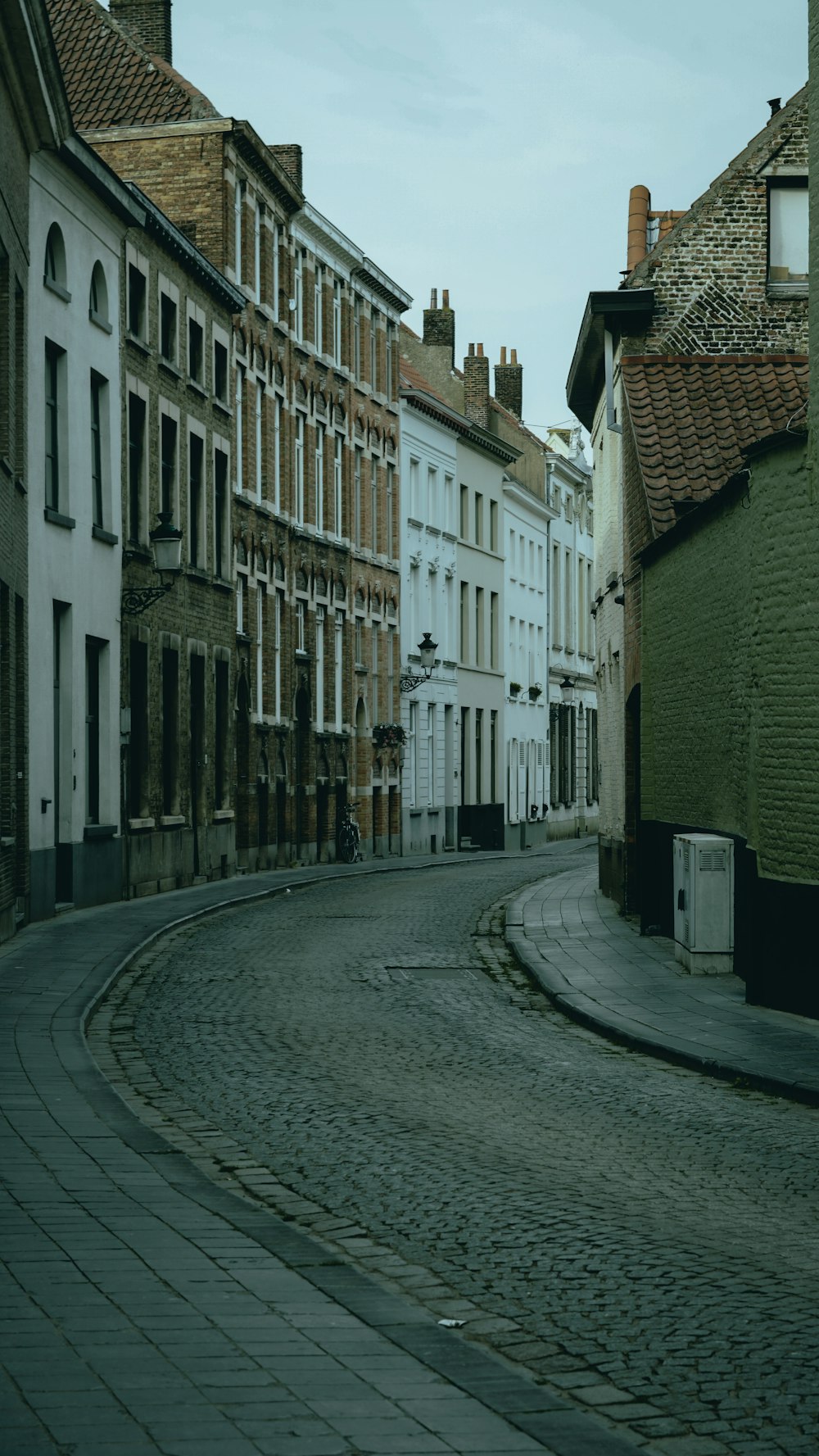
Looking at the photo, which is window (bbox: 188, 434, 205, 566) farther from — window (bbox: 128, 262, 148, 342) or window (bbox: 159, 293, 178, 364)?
window (bbox: 128, 262, 148, 342)

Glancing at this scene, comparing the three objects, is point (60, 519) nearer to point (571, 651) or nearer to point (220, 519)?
point (220, 519)

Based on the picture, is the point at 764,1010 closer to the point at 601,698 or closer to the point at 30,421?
the point at 30,421

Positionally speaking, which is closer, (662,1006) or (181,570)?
(662,1006)

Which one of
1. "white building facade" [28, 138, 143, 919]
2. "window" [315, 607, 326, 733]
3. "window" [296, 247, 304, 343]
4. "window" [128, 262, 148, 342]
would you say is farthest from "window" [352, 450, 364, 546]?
"white building facade" [28, 138, 143, 919]

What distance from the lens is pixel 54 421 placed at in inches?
942

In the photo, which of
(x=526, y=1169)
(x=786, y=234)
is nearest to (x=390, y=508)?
(x=786, y=234)

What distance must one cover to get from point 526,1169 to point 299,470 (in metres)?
34.4

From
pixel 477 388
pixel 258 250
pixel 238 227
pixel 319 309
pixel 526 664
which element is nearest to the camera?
pixel 238 227

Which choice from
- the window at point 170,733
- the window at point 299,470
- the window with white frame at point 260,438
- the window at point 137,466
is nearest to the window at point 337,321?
the window at point 299,470

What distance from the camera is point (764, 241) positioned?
2612 centimetres

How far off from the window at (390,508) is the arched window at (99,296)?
24736 mm

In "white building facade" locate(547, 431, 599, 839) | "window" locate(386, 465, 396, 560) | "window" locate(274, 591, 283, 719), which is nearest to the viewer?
"window" locate(274, 591, 283, 719)

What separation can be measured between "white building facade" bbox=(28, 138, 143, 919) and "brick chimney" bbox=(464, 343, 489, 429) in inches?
1414

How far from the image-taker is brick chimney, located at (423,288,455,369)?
203 ft
